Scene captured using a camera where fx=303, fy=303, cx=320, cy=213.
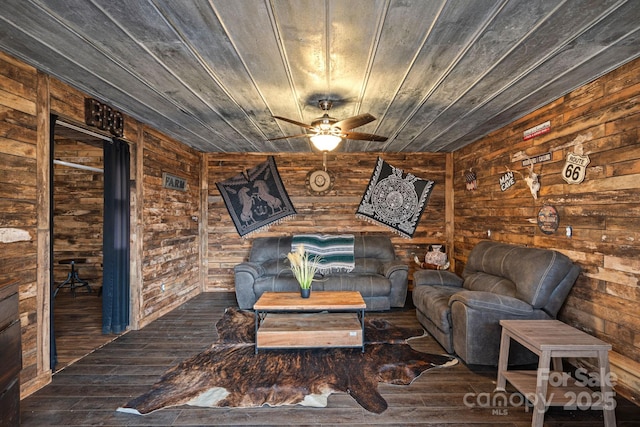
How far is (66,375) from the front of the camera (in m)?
2.48

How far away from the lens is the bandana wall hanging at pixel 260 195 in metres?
5.20

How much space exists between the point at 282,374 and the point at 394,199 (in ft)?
11.4

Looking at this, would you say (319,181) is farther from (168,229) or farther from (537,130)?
(537,130)

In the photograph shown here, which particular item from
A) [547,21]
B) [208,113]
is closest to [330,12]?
[547,21]

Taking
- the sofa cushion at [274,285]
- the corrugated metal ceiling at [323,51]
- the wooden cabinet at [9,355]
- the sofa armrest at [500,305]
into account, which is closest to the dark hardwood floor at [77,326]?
the wooden cabinet at [9,355]

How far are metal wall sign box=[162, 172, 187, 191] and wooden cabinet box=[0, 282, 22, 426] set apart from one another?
2538 mm

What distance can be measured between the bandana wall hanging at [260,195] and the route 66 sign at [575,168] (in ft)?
12.0

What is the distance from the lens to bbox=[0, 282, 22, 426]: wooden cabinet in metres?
1.54

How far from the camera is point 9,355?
1.60 metres

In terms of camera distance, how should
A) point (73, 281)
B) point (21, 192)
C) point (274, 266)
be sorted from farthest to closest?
1. point (73, 281)
2. point (274, 266)
3. point (21, 192)

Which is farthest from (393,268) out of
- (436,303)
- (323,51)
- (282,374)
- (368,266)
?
(323,51)

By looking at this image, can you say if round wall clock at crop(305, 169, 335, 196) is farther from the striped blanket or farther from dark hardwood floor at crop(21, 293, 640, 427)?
dark hardwood floor at crop(21, 293, 640, 427)

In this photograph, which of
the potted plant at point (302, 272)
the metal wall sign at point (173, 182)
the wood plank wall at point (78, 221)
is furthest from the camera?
the wood plank wall at point (78, 221)

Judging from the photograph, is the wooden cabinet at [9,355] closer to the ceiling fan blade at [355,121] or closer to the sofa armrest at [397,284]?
the ceiling fan blade at [355,121]
